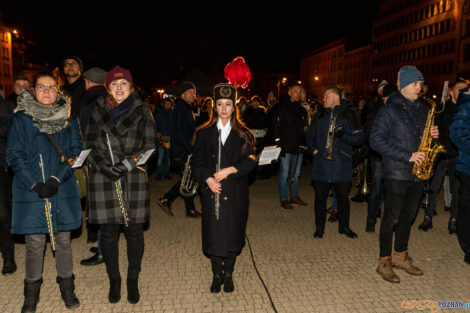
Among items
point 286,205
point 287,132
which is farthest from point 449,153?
point 286,205

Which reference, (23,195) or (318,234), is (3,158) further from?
(318,234)

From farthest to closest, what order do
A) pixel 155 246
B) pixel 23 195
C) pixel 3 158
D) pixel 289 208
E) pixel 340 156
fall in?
1. pixel 289 208
2. pixel 340 156
3. pixel 155 246
4. pixel 3 158
5. pixel 23 195

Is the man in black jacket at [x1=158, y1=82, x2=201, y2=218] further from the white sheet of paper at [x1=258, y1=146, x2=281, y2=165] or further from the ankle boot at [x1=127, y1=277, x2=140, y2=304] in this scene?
the ankle boot at [x1=127, y1=277, x2=140, y2=304]

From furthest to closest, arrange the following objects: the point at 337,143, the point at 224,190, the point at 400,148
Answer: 1. the point at 337,143
2. the point at 400,148
3. the point at 224,190

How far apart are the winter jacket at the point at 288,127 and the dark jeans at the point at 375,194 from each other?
1.72m

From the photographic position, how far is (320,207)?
21.3ft

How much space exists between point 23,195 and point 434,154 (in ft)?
14.9

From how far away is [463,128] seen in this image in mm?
5160

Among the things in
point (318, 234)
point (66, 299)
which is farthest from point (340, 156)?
point (66, 299)

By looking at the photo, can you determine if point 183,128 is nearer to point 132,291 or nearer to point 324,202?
point 324,202

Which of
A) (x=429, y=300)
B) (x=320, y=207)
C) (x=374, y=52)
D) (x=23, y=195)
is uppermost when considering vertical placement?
(x=374, y=52)

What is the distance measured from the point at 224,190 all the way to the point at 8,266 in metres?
2.84

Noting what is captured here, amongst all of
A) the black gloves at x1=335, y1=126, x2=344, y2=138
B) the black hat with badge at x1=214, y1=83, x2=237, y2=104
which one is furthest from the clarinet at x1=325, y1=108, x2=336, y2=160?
the black hat with badge at x1=214, y1=83, x2=237, y2=104

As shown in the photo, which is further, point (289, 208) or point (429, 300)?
point (289, 208)
